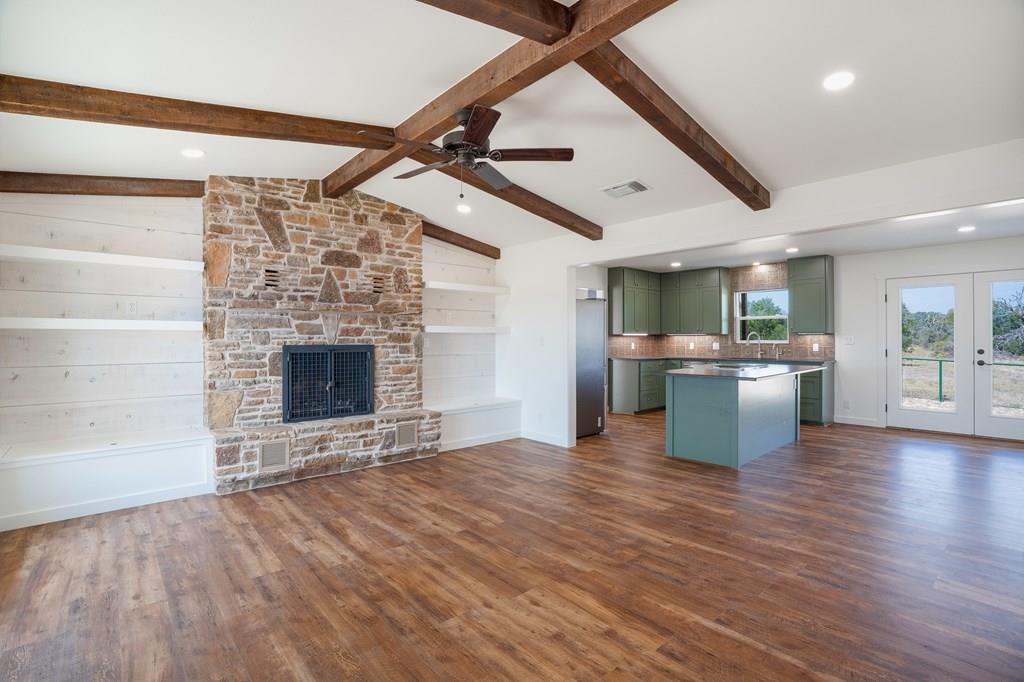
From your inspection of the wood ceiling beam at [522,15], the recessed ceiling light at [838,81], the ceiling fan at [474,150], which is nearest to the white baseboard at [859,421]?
the recessed ceiling light at [838,81]

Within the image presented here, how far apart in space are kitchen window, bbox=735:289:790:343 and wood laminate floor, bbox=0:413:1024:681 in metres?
3.99

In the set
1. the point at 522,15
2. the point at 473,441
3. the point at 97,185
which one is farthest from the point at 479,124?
the point at 473,441

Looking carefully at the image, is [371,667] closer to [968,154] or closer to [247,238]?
[247,238]

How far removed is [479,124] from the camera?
9.80 ft

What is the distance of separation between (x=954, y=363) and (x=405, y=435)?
714 centimetres

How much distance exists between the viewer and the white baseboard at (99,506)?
12.1 feet

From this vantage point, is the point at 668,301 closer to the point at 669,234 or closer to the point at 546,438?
the point at 546,438

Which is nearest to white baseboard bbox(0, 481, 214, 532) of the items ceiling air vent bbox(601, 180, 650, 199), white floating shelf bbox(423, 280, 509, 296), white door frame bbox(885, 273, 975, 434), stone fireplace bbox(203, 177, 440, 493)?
stone fireplace bbox(203, 177, 440, 493)

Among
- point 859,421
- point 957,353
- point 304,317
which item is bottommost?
point 859,421

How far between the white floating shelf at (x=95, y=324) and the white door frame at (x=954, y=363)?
28.3 ft

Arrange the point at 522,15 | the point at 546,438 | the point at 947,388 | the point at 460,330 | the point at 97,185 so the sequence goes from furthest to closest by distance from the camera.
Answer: the point at 947,388 < the point at 546,438 < the point at 460,330 < the point at 97,185 < the point at 522,15

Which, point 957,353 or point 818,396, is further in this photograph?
point 818,396

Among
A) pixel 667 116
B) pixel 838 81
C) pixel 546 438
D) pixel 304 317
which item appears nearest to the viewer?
pixel 838 81

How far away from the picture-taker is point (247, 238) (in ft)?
15.8
